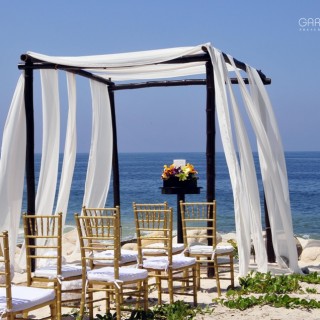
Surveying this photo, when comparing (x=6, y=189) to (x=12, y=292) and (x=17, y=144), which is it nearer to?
(x=17, y=144)

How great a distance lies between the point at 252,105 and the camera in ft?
26.8

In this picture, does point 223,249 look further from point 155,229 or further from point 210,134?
point 210,134

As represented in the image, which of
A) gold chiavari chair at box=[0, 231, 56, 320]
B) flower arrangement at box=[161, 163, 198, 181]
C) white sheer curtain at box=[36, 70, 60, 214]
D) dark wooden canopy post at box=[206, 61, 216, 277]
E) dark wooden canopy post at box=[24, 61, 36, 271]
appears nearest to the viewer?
gold chiavari chair at box=[0, 231, 56, 320]

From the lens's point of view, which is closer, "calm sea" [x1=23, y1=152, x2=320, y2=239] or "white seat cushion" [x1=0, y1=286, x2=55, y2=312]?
"white seat cushion" [x1=0, y1=286, x2=55, y2=312]

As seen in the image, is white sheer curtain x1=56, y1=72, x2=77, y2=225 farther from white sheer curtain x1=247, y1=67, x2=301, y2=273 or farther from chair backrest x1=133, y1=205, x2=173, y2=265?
white sheer curtain x1=247, y1=67, x2=301, y2=273

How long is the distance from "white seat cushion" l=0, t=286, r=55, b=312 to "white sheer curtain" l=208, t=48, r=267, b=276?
118 inches

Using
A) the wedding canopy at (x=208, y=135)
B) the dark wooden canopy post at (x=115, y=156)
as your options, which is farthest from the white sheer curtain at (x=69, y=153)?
the dark wooden canopy post at (x=115, y=156)

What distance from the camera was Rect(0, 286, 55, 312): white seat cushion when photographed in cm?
457

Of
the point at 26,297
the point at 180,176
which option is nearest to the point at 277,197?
the point at 180,176

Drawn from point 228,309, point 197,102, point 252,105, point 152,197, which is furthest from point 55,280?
point 197,102

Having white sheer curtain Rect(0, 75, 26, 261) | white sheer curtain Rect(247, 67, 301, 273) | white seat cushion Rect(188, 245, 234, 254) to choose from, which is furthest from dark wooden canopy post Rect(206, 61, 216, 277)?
white sheer curtain Rect(0, 75, 26, 261)

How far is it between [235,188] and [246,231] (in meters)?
0.47

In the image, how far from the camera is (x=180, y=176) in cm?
904

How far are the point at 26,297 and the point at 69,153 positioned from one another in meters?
4.82
